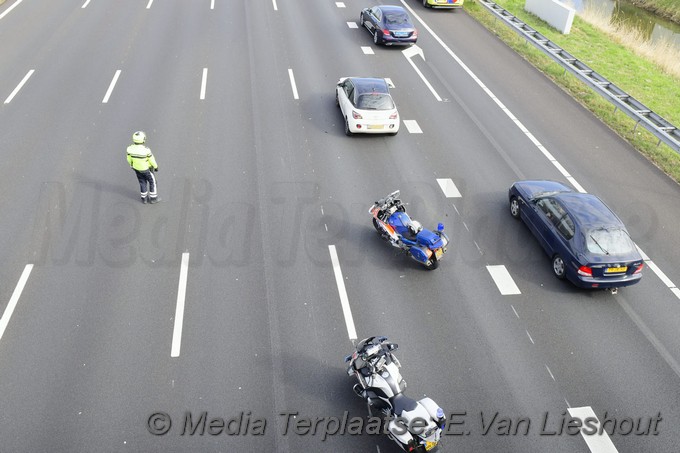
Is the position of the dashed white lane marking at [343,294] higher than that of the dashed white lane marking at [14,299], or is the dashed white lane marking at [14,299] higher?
the dashed white lane marking at [343,294]

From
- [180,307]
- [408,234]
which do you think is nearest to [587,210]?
[408,234]

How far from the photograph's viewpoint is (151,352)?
10312 millimetres

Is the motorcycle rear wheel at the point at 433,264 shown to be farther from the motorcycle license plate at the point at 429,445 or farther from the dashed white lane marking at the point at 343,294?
the motorcycle license plate at the point at 429,445

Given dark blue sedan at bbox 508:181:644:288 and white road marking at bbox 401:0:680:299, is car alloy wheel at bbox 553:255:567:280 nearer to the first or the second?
dark blue sedan at bbox 508:181:644:288

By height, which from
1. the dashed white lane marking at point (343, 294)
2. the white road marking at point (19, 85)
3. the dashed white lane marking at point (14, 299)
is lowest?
the dashed white lane marking at point (14, 299)

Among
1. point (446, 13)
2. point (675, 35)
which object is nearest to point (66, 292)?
point (446, 13)

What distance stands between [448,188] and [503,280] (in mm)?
3806

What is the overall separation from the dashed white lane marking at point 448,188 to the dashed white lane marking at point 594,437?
682 centimetres

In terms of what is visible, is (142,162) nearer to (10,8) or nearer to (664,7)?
(10,8)

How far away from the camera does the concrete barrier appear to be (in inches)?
1070

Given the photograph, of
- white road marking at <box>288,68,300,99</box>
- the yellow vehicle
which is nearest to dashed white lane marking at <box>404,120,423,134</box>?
white road marking at <box>288,68,300,99</box>

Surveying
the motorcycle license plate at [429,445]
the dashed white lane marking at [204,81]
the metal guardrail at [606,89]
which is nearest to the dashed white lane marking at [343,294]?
the motorcycle license plate at [429,445]

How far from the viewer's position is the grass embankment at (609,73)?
60.4 ft

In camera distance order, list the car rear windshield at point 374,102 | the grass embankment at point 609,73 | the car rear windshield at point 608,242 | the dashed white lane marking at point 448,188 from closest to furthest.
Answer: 1. the car rear windshield at point 608,242
2. the dashed white lane marking at point 448,188
3. the car rear windshield at point 374,102
4. the grass embankment at point 609,73
